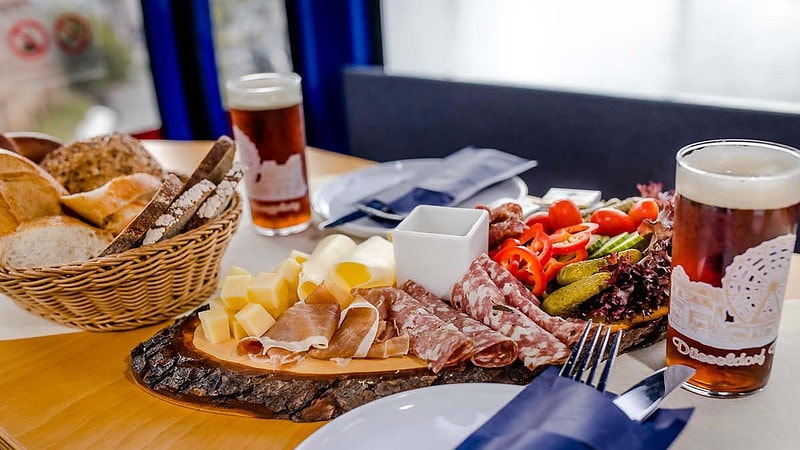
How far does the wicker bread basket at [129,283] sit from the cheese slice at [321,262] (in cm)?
15

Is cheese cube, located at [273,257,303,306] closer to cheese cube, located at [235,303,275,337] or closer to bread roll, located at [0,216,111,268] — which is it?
cheese cube, located at [235,303,275,337]

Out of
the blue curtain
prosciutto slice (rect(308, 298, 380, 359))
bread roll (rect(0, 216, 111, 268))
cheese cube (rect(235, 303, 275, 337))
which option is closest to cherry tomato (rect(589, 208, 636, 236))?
prosciutto slice (rect(308, 298, 380, 359))

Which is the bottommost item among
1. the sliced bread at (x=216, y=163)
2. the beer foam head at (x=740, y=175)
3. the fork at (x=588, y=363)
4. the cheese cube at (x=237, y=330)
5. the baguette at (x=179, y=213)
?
the cheese cube at (x=237, y=330)

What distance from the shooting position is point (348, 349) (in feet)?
3.20

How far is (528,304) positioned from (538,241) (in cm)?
17

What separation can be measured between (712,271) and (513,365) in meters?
0.27

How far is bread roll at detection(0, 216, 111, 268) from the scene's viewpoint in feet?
3.64

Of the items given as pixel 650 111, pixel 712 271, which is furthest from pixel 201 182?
pixel 650 111

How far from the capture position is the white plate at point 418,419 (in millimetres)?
805

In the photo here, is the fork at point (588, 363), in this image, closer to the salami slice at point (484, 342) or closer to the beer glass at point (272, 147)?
the salami slice at point (484, 342)

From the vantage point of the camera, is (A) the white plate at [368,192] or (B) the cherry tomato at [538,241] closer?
(B) the cherry tomato at [538,241]

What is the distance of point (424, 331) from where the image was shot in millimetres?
976

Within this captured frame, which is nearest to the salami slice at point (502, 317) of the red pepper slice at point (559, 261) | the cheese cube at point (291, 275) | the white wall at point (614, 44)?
the red pepper slice at point (559, 261)

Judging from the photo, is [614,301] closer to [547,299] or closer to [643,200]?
[547,299]
